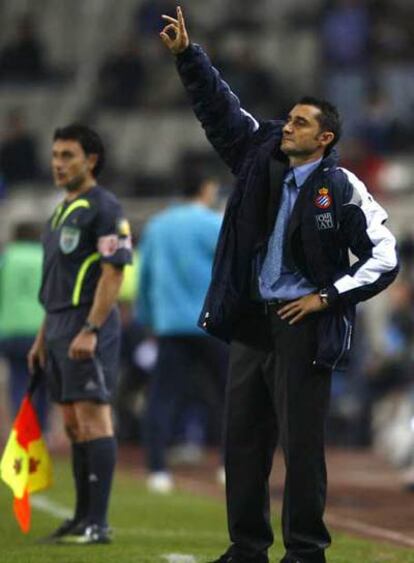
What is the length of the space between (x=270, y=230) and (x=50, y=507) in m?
4.17

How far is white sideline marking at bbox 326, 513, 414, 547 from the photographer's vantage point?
11352mm

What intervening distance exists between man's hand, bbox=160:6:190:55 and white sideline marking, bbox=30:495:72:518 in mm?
3800

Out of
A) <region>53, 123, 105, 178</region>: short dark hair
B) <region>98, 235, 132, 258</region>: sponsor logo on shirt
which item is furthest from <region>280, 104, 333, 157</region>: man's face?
<region>53, 123, 105, 178</region>: short dark hair

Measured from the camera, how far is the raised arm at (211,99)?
9117mm

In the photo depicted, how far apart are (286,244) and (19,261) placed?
773 cm

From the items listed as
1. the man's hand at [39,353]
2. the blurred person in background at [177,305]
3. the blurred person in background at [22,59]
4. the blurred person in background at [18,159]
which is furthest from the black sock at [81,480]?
the blurred person in background at [22,59]

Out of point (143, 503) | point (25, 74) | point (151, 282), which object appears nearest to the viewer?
point (143, 503)

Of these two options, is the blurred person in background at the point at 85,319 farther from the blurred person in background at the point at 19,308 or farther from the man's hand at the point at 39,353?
the blurred person in background at the point at 19,308

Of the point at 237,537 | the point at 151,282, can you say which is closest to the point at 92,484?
the point at 237,537

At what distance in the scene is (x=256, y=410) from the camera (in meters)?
9.11

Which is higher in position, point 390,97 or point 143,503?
point 390,97

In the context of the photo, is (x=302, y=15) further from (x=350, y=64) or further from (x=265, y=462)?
(x=265, y=462)

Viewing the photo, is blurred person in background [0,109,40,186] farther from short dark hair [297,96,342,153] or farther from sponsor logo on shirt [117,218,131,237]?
short dark hair [297,96,342,153]

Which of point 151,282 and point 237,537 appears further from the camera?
point 151,282
